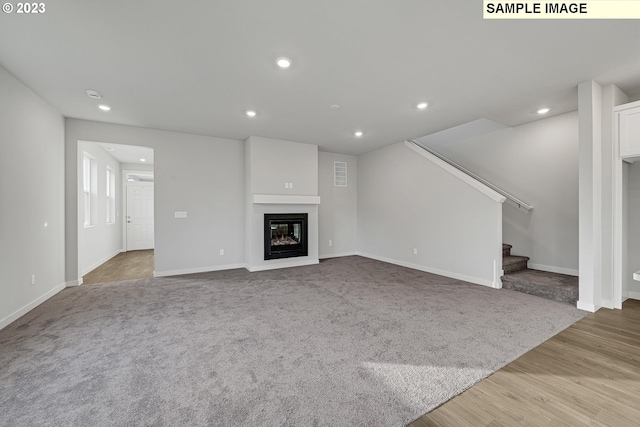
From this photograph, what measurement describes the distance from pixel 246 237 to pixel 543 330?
4922 mm

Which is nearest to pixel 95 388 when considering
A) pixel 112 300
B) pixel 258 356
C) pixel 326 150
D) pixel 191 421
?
pixel 191 421

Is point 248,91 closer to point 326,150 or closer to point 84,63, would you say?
point 84,63

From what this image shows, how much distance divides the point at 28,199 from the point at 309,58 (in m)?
A: 3.88

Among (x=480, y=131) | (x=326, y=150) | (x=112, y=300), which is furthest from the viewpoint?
(x=326, y=150)

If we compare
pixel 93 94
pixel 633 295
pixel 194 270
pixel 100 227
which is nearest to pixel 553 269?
pixel 633 295

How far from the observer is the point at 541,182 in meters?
A: 4.62

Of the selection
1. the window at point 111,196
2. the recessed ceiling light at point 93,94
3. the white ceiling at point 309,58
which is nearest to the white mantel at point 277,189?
the white ceiling at point 309,58

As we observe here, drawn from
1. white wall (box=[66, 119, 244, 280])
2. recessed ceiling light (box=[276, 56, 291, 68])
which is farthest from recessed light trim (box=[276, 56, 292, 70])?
white wall (box=[66, 119, 244, 280])

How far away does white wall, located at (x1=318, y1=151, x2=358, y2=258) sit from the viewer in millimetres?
6801

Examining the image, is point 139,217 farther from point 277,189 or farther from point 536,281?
point 536,281

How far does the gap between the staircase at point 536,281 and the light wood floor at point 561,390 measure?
1033 mm

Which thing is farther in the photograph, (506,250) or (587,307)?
(506,250)

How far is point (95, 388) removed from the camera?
1848mm

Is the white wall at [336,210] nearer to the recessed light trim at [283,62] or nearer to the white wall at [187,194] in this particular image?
the white wall at [187,194]
